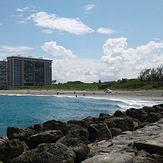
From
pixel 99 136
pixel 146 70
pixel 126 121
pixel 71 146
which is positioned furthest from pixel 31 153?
pixel 146 70

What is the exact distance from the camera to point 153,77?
4628 inches

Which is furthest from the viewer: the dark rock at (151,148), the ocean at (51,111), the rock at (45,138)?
the ocean at (51,111)

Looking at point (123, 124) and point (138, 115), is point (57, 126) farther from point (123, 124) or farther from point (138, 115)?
point (138, 115)

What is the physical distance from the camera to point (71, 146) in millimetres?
10352

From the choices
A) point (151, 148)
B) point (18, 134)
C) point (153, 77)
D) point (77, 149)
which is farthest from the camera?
point (153, 77)

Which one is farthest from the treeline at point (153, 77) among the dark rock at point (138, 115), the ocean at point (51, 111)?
the dark rock at point (138, 115)

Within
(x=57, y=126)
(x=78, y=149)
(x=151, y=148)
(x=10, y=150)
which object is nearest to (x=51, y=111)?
(x=57, y=126)

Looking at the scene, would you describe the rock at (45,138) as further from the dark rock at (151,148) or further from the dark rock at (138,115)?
the dark rock at (138,115)

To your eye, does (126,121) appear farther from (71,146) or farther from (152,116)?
(71,146)

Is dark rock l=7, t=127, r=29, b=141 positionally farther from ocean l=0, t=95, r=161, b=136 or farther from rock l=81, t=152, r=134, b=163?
ocean l=0, t=95, r=161, b=136

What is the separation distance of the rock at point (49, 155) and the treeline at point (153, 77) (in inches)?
3997

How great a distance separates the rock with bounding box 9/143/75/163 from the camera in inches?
340

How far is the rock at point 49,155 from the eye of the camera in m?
8.63

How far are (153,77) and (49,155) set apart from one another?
4411 inches
